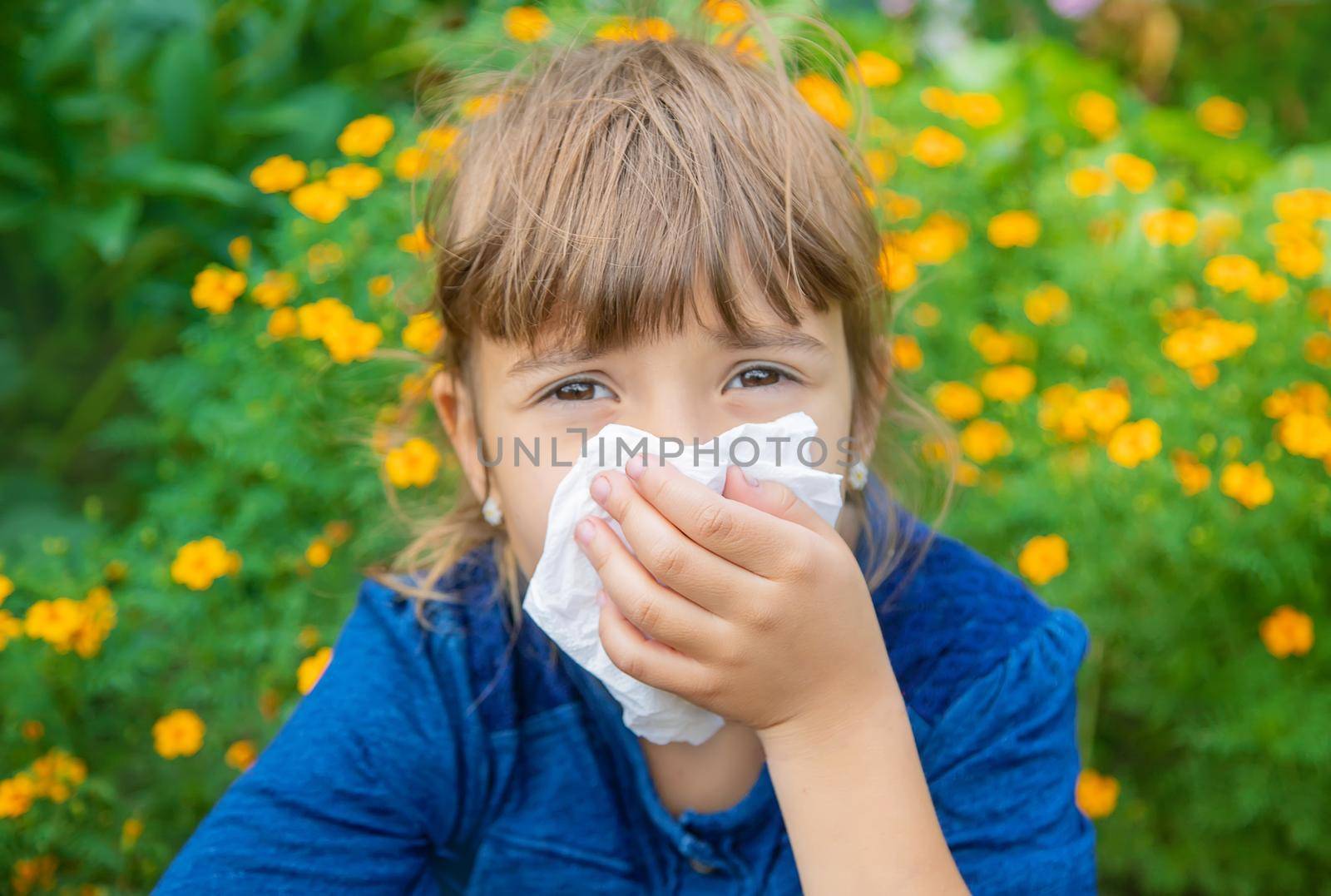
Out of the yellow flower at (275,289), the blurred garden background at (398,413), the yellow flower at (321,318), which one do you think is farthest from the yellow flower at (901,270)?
the yellow flower at (275,289)

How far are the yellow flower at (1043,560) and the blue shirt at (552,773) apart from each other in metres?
0.48

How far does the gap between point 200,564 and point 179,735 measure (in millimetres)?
244

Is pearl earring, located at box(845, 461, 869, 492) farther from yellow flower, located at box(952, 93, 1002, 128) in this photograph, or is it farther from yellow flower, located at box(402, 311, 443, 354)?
yellow flower, located at box(952, 93, 1002, 128)

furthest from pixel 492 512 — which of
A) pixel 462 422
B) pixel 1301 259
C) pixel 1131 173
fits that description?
pixel 1131 173

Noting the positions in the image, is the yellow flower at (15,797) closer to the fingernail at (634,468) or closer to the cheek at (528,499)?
the cheek at (528,499)

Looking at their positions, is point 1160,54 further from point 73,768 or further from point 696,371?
point 73,768

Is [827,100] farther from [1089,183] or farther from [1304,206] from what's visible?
[1304,206]

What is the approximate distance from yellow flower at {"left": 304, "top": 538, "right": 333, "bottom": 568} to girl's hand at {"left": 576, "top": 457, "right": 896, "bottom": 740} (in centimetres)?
81

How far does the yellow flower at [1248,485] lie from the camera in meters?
1.64

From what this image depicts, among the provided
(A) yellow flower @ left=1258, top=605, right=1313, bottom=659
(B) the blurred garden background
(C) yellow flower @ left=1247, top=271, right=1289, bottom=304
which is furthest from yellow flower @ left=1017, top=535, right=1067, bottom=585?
(C) yellow flower @ left=1247, top=271, right=1289, bottom=304

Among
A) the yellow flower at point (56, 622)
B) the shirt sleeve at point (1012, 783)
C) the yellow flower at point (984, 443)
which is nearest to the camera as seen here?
the shirt sleeve at point (1012, 783)

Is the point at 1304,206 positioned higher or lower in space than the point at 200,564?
higher

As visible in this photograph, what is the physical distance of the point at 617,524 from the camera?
39.6 inches

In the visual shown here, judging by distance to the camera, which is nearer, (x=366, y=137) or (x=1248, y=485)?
(x=1248, y=485)
